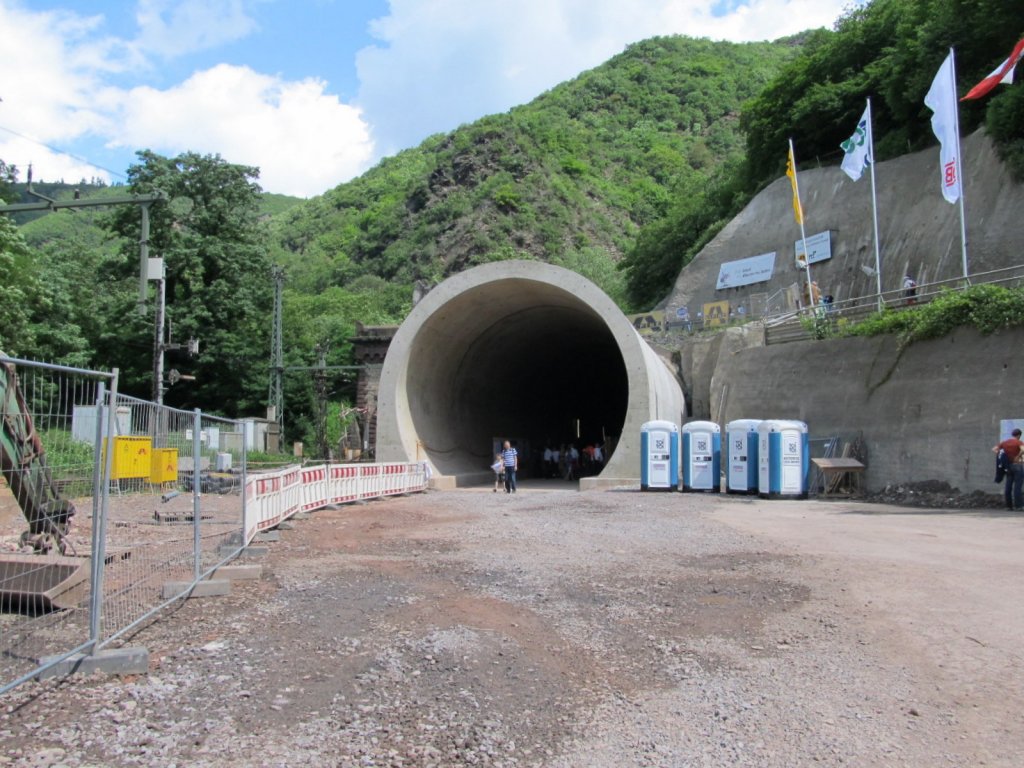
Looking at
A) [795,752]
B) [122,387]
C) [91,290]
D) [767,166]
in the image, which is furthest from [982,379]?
[91,290]

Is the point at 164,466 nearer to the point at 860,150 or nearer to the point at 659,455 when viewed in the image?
the point at 659,455

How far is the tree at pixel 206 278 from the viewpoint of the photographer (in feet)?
143

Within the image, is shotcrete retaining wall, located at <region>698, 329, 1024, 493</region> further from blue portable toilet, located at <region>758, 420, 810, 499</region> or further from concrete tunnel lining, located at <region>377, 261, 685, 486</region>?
concrete tunnel lining, located at <region>377, 261, 685, 486</region>

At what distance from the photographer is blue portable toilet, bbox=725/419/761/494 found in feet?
62.7

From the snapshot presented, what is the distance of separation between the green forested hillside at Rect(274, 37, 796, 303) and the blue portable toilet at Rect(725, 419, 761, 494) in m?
39.5

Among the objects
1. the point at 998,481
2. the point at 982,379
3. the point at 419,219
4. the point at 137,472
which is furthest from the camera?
the point at 419,219

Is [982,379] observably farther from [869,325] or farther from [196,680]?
[196,680]

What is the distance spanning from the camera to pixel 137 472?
6109 mm

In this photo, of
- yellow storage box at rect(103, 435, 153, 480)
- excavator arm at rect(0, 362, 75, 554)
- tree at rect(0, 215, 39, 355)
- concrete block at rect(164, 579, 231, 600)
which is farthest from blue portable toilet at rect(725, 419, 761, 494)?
tree at rect(0, 215, 39, 355)

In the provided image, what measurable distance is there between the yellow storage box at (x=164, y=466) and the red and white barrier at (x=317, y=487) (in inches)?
120

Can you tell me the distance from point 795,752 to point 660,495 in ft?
49.9

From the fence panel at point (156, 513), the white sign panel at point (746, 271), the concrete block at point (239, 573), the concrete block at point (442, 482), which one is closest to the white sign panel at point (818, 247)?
the white sign panel at point (746, 271)

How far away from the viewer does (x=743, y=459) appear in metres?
19.2

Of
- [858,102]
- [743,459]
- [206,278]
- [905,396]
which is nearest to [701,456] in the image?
[743,459]
